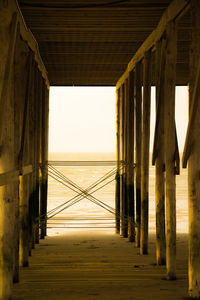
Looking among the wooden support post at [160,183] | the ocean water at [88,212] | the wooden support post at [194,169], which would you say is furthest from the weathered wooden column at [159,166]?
the ocean water at [88,212]

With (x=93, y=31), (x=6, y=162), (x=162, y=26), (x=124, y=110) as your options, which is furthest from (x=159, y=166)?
(x=124, y=110)

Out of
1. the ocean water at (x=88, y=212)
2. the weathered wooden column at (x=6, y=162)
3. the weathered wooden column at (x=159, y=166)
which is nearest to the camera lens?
the weathered wooden column at (x=6, y=162)

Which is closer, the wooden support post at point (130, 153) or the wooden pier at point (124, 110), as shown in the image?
the wooden pier at point (124, 110)

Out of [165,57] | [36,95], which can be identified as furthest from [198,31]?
[36,95]

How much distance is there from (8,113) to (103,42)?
4774 mm

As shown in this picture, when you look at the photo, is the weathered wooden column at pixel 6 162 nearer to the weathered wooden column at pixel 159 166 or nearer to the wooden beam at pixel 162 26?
the wooden beam at pixel 162 26

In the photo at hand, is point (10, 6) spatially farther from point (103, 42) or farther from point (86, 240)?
point (86, 240)

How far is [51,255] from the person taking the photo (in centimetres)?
1030

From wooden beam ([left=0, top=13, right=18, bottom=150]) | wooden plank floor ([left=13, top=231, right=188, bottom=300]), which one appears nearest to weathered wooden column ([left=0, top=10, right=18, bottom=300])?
wooden beam ([left=0, top=13, right=18, bottom=150])

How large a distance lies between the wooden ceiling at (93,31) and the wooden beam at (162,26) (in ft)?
0.46

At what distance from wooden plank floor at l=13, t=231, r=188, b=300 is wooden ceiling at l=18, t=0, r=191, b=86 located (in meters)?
4.27

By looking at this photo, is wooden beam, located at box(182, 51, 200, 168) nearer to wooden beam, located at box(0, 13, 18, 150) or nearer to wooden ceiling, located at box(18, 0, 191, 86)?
wooden beam, located at box(0, 13, 18, 150)

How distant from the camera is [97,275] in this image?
7.78m

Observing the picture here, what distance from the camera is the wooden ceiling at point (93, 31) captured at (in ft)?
26.4
